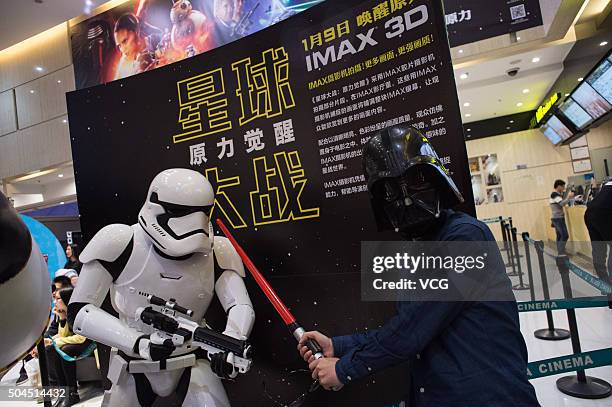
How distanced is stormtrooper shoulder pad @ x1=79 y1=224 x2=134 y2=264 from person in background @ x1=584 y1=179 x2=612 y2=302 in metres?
3.73

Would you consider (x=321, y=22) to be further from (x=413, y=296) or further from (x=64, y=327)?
(x=64, y=327)

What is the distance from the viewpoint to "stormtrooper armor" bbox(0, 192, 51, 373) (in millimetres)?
418

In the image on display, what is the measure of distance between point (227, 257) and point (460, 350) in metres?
1.50

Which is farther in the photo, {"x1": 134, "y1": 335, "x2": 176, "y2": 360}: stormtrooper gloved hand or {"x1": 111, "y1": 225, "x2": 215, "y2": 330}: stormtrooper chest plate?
{"x1": 111, "y1": 225, "x2": 215, "y2": 330}: stormtrooper chest plate

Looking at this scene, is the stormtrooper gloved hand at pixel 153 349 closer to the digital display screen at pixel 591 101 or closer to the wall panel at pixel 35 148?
the digital display screen at pixel 591 101

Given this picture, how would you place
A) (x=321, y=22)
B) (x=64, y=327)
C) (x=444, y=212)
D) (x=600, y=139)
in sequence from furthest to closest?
(x=600, y=139)
(x=64, y=327)
(x=321, y=22)
(x=444, y=212)

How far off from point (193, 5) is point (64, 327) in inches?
204

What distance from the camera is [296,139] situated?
2.70 meters

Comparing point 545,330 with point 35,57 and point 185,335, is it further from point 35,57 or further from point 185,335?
point 35,57

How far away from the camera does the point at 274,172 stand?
2.78 m

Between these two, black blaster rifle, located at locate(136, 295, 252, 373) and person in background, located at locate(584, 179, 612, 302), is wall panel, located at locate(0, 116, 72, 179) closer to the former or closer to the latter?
black blaster rifle, located at locate(136, 295, 252, 373)

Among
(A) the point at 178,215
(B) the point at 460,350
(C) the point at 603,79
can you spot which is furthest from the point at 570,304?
(C) the point at 603,79

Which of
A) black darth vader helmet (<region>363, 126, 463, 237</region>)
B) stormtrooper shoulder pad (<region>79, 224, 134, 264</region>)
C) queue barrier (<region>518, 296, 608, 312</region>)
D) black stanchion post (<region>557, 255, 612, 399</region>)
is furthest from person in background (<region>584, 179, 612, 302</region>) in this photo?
stormtrooper shoulder pad (<region>79, 224, 134, 264</region>)

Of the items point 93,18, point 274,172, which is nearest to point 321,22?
point 274,172
